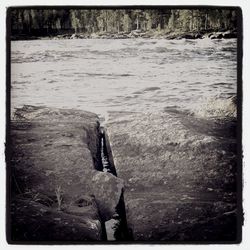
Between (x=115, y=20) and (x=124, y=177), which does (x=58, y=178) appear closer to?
(x=124, y=177)

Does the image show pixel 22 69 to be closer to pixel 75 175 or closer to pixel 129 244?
pixel 75 175

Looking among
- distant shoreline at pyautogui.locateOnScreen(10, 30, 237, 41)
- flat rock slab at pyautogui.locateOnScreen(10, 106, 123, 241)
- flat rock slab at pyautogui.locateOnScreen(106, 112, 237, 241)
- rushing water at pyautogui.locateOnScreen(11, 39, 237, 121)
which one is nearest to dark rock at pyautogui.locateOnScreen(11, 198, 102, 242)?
flat rock slab at pyautogui.locateOnScreen(10, 106, 123, 241)

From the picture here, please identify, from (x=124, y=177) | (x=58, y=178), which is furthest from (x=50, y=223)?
(x=124, y=177)

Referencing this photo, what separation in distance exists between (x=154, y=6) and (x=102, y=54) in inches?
7.9

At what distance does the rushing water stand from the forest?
0.04 meters

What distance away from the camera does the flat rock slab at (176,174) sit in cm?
146

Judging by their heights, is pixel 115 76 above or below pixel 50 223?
above

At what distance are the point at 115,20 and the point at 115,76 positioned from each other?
16cm

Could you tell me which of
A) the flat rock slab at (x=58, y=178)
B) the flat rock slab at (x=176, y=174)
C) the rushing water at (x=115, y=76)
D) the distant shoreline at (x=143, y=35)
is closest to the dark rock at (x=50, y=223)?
the flat rock slab at (x=58, y=178)

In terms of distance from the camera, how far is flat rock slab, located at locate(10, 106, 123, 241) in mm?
1453

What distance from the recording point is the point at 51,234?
1456mm

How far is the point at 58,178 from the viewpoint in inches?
57.7

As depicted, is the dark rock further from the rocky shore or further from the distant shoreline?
the distant shoreline
